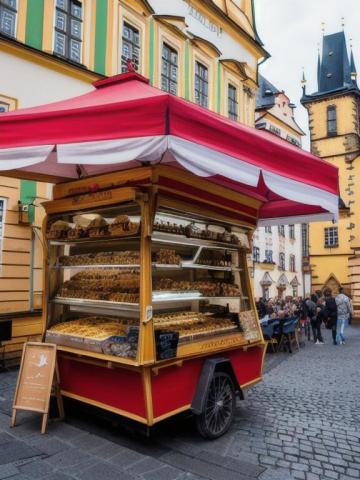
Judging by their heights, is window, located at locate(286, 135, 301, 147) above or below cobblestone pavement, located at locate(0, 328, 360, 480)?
above

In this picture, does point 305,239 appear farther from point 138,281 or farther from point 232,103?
point 138,281

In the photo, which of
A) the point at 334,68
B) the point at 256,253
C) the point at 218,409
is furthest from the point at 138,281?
the point at 334,68

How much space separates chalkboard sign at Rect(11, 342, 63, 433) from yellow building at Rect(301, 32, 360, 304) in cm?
3045

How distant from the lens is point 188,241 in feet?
16.2

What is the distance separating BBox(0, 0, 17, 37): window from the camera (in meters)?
8.59

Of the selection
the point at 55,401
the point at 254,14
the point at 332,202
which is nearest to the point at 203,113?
the point at 332,202

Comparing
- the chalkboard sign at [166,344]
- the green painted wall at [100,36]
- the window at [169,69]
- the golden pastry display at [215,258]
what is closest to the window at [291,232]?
the window at [169,69]

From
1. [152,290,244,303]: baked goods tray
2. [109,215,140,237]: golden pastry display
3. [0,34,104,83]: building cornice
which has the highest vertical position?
[0,34,104,83]: building cornice

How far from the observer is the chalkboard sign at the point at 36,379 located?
4.31 meters

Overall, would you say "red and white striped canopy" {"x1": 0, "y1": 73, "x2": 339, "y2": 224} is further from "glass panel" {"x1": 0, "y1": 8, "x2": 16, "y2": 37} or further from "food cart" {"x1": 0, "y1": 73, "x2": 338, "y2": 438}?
"glass panel" {"x1": 0, "y1": 8, "x2": 16, "y2": 37}

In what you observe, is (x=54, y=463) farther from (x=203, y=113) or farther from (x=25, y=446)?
(x=203, y=113)

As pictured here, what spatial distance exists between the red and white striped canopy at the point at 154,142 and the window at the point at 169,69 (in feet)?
28.9

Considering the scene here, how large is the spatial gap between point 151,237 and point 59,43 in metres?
7.72

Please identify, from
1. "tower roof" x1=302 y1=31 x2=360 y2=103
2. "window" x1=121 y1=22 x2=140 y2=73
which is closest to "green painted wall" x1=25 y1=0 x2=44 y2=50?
"window" x1=121 y1=22 x2=140 y2=73
